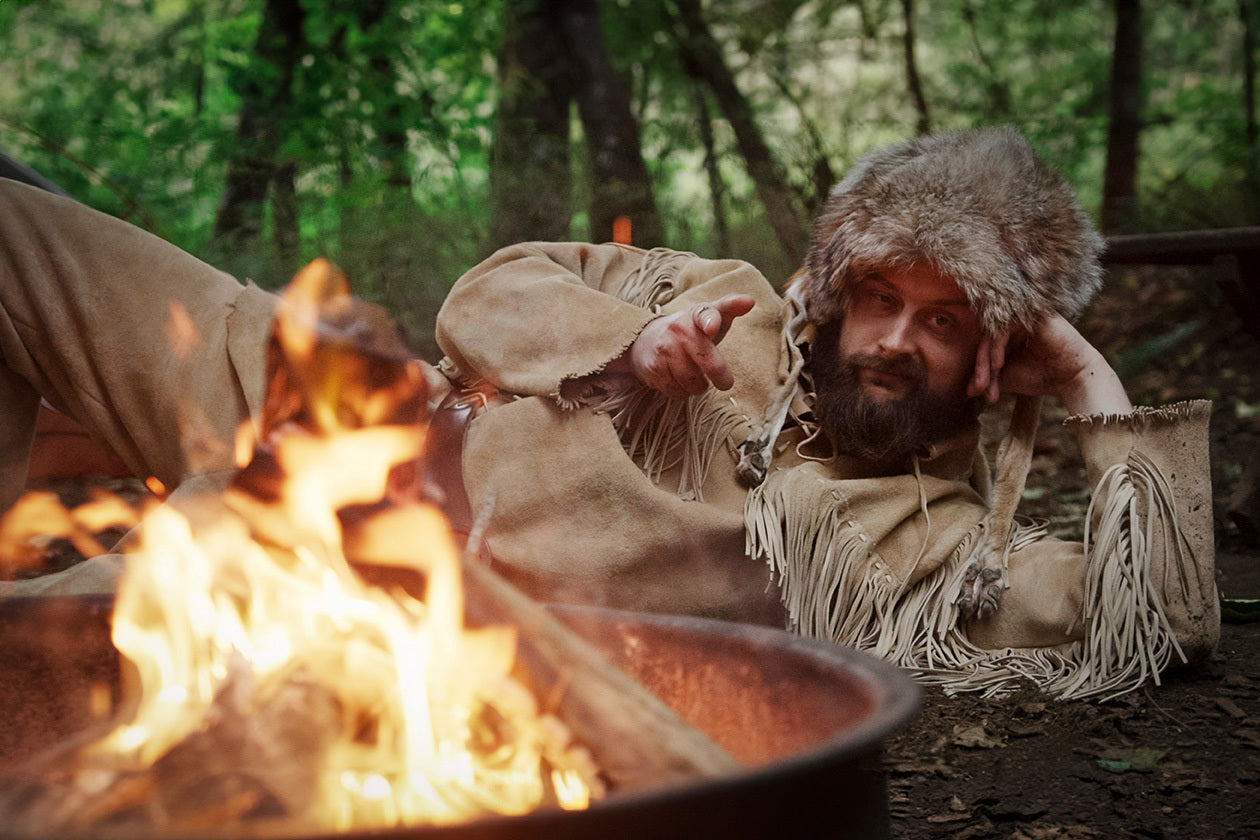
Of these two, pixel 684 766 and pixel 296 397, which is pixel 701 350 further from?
pixel 684 766

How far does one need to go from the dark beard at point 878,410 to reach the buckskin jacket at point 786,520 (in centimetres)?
7

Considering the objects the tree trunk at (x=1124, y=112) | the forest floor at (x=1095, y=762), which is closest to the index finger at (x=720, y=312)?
the forest floor at (x=1095, y=762)

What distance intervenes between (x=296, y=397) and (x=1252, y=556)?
3.16 m

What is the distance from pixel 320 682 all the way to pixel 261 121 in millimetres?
5275

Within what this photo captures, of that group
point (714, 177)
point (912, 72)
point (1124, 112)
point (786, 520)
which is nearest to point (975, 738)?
point (786, 520)

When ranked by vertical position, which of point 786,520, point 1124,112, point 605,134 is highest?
point 1124,112

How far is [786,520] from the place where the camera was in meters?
2.42

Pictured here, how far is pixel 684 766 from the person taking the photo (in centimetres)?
109

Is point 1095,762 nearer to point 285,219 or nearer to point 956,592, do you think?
point 956,592

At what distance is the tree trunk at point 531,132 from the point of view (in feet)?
17.1

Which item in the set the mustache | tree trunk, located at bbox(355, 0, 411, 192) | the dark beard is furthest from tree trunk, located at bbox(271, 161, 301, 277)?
the mustache

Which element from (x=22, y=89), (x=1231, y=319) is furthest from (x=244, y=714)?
(x=22, y=89)

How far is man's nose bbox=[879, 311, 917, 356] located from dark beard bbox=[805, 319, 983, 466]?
0.07ft

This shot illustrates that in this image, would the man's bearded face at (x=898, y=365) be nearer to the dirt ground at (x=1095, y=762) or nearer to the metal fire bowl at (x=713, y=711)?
the dirt ground at (x=1095, y=762)
